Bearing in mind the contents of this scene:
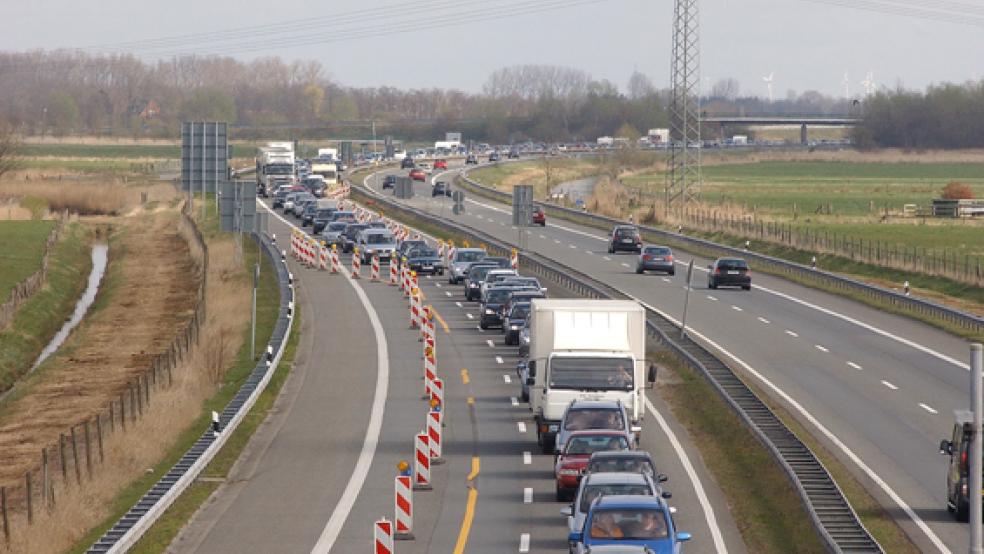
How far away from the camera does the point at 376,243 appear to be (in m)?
79.6

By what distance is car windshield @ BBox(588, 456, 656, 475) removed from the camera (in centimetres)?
2741

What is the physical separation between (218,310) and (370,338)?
32.5ft

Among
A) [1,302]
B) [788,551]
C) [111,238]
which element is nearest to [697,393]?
[788,551]

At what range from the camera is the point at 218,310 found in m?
61.6

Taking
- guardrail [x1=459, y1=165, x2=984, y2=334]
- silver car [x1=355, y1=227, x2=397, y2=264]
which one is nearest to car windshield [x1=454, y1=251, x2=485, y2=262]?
silver car [x1=355, y1=227, x2=397, y2=264]

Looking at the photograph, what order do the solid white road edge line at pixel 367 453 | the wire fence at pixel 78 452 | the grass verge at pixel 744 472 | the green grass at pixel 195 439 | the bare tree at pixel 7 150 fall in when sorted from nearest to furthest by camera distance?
the grass verge at pixel 744 472 → the solid white road edge line at pixel 367 453 → the green grass at pixel 195 439 → the wire fence at pixel 78 452 → the bare tree at pixel 7 150

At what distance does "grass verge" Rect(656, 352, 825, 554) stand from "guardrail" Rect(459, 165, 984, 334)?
50.2 feet

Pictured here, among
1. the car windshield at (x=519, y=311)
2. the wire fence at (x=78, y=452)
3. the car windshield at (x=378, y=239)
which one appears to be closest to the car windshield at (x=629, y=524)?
the wire fence at (x=78, y=452)

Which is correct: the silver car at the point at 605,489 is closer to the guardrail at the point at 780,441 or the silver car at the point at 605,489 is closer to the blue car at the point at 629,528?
the blue car at the point at 629,528

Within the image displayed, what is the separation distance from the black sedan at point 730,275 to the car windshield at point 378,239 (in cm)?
1672

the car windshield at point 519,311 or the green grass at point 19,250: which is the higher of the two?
the car windshield at point 519,311

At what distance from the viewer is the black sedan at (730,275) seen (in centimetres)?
7012

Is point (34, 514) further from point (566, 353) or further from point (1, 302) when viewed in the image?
point (1, 302)

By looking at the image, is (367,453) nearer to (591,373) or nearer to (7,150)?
(591,373)
